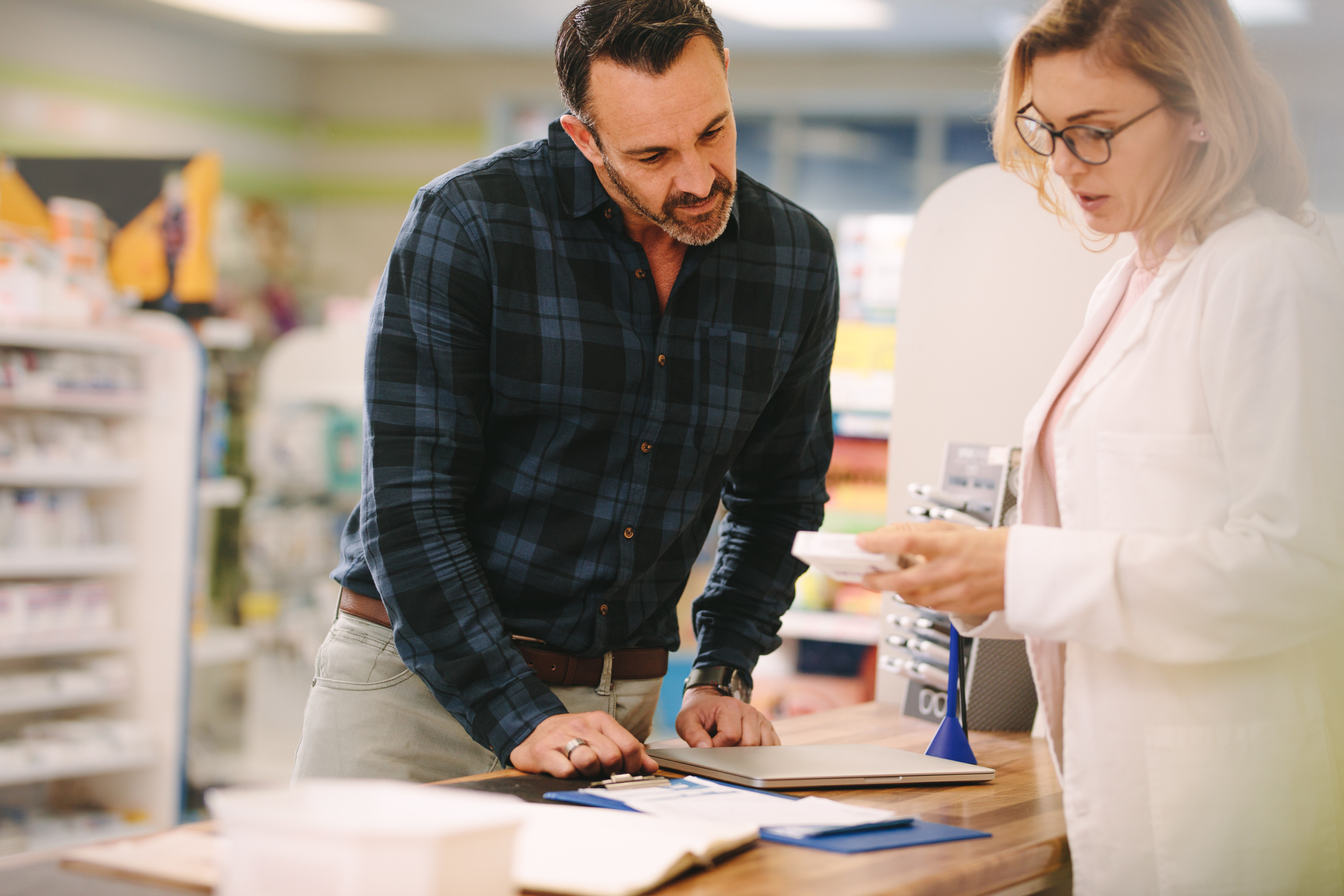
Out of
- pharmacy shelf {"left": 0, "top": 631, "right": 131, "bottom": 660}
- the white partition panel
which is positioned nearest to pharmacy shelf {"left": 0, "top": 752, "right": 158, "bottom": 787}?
pharmacy shelf {"left": 0, "top": 631, "right": 131, "bottom": 660}

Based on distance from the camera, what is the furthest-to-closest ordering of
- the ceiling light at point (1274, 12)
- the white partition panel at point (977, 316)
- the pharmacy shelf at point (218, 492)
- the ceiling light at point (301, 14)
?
the ceiling light at point (301, 14) → the ceiling light at point (1274, 12) → the pharmacy shelf at point (218, 492) → the white partition panel at point (977, 316)

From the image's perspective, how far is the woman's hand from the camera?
122cm

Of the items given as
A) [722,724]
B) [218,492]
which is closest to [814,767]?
[722,724]

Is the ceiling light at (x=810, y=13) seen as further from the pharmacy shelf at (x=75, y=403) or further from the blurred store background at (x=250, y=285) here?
the pharmacy shelf at (x=75, y=403)

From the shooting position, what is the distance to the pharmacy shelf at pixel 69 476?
4.35 metres

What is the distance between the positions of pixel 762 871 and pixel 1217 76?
0.89 meters

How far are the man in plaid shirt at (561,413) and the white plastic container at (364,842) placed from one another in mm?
622

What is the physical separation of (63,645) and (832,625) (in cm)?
298

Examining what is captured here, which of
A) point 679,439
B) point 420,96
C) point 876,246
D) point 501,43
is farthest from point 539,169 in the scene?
point 420,96

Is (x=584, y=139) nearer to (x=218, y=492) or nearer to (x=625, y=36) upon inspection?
(x=625, y=36)

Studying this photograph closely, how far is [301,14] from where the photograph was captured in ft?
25.3

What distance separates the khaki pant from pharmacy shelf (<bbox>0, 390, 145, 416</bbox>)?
10.3 feet

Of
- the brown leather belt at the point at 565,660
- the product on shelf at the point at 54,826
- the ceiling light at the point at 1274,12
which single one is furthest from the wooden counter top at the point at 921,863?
the ceiling light at the point at 1274,12

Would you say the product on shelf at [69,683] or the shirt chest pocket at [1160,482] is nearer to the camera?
the shirt chest pocket at [1160,482]
